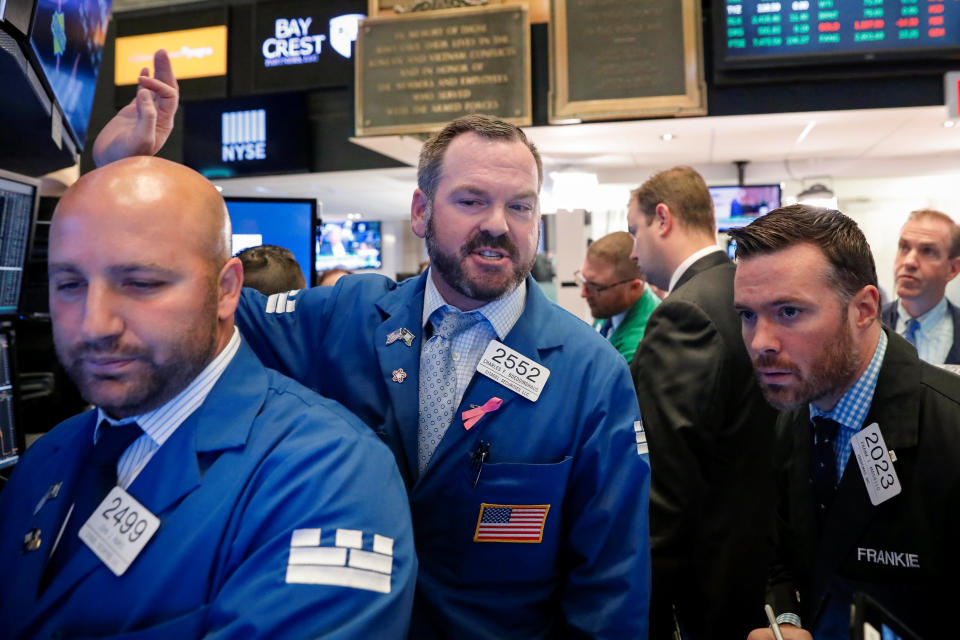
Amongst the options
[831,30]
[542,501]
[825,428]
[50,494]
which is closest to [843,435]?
[825,428]

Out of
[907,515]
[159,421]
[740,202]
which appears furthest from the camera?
[740,202]

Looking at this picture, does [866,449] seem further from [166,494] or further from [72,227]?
[72,227]

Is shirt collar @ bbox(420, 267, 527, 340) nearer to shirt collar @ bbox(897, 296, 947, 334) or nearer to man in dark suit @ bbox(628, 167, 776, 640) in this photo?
man in dark suit @ bbox(628, 167, 776, 640)

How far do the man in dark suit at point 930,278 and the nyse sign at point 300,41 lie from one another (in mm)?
5558

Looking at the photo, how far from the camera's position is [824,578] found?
1504 mm

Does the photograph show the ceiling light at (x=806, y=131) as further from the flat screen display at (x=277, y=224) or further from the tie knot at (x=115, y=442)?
the tie knot at (x=115, y=442)

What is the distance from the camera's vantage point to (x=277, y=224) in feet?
10.7

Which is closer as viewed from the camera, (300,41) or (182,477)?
(182,477)

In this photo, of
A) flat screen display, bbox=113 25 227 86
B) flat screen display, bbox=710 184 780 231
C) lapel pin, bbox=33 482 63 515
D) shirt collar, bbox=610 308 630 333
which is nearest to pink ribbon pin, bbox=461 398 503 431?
lapel pin, bbox=33 482 63 515

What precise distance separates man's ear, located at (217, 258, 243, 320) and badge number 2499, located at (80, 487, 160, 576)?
30 centimetres

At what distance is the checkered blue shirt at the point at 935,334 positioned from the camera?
134 inches

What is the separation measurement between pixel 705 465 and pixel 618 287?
5.54 feet

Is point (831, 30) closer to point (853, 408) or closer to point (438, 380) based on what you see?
point (853, 408)

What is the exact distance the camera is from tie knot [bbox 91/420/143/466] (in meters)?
1.13
